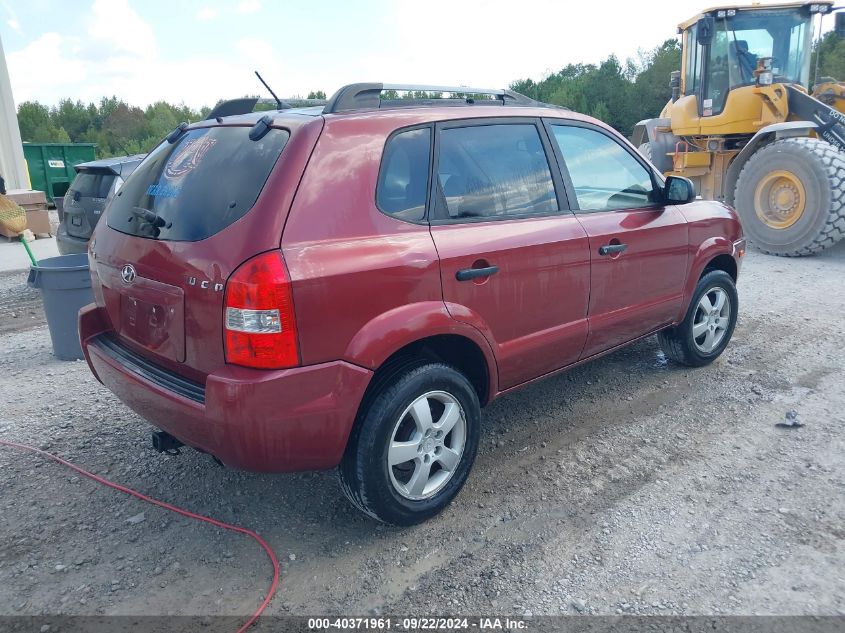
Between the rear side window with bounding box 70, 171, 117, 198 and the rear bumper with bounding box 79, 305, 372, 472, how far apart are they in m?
4.85

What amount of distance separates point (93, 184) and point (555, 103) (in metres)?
20.6

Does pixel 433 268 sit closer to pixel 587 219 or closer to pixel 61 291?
pixel 587 219

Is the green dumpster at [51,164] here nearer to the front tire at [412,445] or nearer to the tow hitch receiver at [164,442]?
the tow hitch receiver at [164,442]

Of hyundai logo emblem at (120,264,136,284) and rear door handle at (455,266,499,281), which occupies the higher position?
hyundai logo emblem at (120,264,136,284)

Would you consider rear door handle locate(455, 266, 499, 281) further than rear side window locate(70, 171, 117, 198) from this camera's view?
No

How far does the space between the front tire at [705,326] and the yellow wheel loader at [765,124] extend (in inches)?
171

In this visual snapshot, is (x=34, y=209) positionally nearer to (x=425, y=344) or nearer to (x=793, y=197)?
(x=425, y=344)

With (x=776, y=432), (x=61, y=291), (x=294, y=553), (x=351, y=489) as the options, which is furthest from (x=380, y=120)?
(x=61, y=291)

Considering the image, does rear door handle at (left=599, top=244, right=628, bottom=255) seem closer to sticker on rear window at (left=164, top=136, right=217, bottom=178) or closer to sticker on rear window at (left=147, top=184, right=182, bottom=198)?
sticker on rear window at (left=164, top=136, right=217, bottom=178)

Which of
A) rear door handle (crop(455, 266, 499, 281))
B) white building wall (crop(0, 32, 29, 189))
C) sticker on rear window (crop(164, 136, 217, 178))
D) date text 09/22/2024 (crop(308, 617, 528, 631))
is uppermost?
white building wall (crop(0, 32, 29, 189))

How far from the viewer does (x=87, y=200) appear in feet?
22.9

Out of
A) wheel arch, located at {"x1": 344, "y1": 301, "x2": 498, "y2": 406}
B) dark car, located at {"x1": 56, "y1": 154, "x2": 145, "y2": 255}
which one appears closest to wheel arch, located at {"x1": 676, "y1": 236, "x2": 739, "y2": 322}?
wheel arch, located at {"x1": 344, "y1": 301, "x2": 498, "y2": 406}

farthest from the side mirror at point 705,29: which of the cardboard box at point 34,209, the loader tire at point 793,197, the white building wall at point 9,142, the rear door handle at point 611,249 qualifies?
the white building wall at point 9,142

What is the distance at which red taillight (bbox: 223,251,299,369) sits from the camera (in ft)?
8.18
